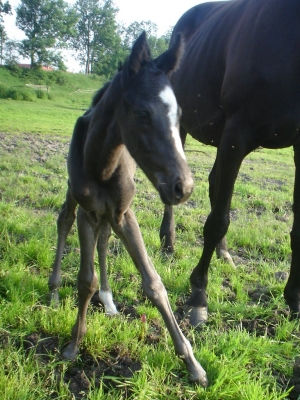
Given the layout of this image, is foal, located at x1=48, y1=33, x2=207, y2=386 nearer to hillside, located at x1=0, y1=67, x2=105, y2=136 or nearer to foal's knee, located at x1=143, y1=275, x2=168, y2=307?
foal's knee, located at x1=143, y1=275, x2=168, y2=307

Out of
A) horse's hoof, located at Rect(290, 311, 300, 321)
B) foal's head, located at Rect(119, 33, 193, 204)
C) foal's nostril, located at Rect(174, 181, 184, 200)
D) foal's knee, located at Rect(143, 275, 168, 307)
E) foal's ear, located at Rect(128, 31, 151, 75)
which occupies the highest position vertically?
foal's ear, located at Rect(128, 31, 151, 75)

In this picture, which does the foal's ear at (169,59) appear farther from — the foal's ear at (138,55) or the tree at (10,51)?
the tree at (10,51)

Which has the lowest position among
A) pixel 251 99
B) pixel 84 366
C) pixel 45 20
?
pixel 84 366

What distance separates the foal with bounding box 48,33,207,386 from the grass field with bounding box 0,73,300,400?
0.14 metres

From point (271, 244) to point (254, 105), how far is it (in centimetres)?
214

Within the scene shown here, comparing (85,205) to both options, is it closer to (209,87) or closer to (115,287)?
(115,287)

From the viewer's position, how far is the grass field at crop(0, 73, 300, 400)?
2.16 m

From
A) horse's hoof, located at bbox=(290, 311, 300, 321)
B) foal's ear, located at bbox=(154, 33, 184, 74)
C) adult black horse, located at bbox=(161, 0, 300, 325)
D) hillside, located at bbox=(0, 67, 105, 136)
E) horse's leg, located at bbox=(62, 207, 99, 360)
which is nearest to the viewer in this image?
foal's ear, located at bbox=(154, 33, 184, 74)

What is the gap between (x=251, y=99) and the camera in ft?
9.60

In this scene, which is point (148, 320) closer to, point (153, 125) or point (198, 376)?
point (198, 376)

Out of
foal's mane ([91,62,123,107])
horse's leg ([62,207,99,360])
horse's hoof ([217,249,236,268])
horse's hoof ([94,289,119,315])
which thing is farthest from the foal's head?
horse's hoof ([217,249,236,268])

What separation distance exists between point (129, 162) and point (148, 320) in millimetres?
1121

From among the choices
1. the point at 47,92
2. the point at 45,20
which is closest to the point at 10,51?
the point at 45,20

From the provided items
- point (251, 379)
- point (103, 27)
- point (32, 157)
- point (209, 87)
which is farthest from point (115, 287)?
point (103, 27)
